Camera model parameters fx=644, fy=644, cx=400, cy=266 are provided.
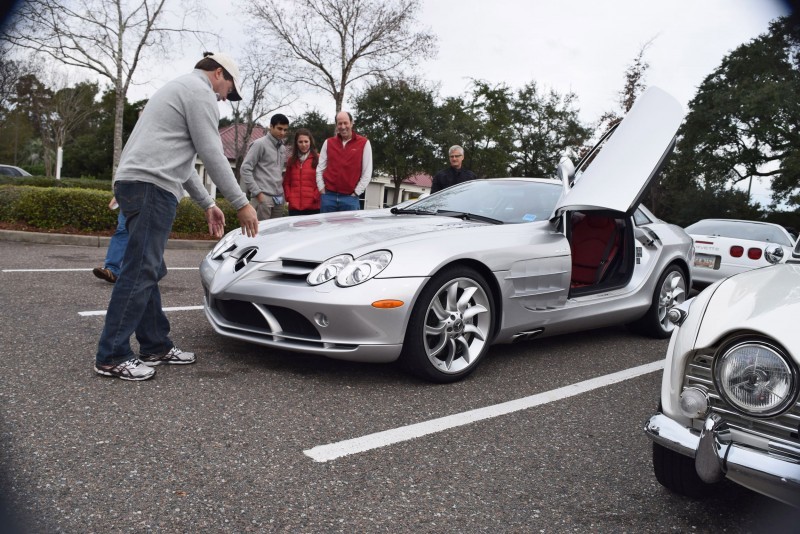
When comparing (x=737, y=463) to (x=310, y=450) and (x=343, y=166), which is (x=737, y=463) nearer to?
(x=310, y=450)

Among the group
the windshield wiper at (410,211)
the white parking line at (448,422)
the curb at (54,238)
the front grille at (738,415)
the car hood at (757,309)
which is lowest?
the white parking line at (448,422)

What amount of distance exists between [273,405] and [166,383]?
63 cm

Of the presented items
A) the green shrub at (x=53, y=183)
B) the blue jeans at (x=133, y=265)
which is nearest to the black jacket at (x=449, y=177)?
the blue jeans at (x=133, y=265)

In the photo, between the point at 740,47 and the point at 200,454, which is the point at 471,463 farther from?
the point at 740,47

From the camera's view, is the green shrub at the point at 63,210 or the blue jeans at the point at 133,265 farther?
the green shrub at the point at 63,210

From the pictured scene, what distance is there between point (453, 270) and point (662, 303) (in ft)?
8.57

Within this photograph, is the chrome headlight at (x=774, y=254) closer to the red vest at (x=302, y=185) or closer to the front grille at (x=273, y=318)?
the front grille at (x=273, y=318)

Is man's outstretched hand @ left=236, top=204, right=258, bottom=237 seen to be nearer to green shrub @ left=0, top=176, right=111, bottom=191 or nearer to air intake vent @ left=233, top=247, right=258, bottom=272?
air intake vent @ left=233, top=247, right=258, bottom=272

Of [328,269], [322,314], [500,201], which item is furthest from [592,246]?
[322,314]

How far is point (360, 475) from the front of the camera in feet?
8.14

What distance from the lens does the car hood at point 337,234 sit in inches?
143

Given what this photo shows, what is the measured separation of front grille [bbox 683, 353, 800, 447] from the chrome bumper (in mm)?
52

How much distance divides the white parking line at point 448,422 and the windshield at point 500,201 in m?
1.19

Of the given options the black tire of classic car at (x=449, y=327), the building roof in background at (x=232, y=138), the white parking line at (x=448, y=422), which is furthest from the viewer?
the building roof in background at (x=232, y=138)
